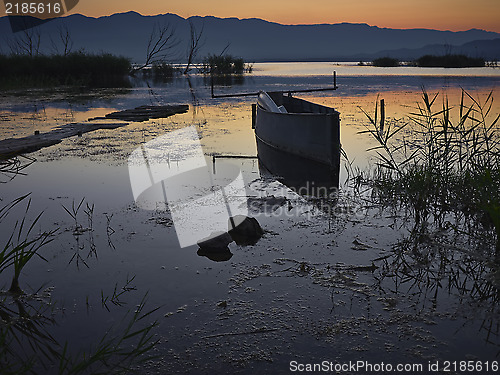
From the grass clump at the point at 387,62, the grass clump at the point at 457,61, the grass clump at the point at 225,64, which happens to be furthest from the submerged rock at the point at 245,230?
the grass clump at the point at 387,62

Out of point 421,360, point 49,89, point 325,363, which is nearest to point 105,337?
A: point 325,363

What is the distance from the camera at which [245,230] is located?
17.3ft

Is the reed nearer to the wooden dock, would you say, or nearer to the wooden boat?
the wooden dock

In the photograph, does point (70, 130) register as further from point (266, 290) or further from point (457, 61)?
point (457, 61)

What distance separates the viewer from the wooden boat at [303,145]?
899 cm

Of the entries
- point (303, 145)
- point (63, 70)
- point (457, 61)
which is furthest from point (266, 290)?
point (457, 61)

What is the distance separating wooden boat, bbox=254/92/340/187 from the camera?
29.5 ft

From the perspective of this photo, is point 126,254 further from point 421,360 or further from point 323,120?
point 323,120

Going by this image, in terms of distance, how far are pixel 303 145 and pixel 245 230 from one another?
497cm

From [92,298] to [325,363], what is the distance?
2.09 meters

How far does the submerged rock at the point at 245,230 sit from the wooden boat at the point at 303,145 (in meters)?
3.25

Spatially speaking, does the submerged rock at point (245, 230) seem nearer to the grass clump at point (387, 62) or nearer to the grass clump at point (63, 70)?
the grass clump at point (63, 70)

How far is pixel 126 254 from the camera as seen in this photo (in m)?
4.83

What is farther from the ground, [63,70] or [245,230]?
[63,70]
